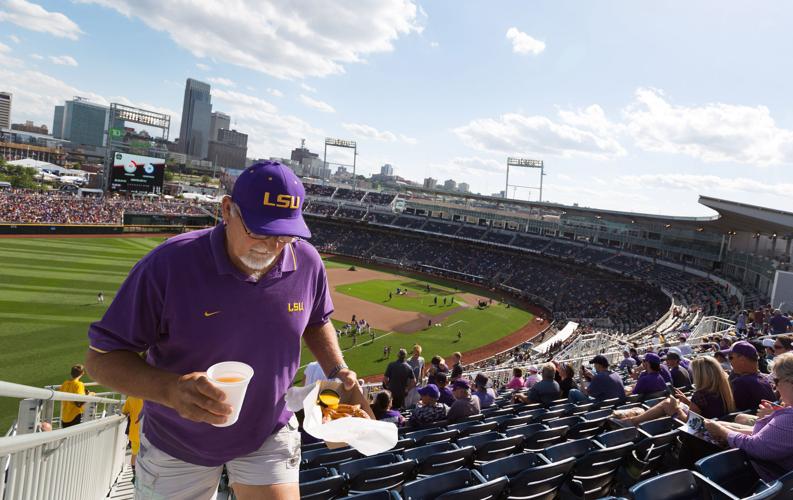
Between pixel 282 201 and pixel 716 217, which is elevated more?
pixel 716 217

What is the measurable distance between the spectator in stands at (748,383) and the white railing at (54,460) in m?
7.22

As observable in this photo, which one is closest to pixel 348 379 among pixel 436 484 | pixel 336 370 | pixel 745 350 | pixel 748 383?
pixel 336 370

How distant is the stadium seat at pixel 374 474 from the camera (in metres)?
4.26

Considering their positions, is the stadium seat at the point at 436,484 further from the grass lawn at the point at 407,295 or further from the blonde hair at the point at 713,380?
the grass lawn at the point at 407,295

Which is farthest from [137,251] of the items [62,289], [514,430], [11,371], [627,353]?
[514,430]

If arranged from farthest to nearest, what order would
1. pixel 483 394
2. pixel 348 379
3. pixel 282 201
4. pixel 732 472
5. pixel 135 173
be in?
pixel 135 173 < pixel 483 394 < pixel 732 472 < pixel 348 379 < pixel 282 201

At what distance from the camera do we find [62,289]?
30.4 metres

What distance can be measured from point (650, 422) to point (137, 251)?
51077 millimetres

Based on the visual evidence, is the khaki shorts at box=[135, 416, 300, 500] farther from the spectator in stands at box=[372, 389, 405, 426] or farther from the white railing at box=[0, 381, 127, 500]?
the spectator in stands at box=[372, 389, 405, 426]

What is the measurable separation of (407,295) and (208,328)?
42.3m

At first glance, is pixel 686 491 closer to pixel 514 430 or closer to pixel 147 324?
pixel 514 430

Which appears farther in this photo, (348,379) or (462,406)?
(462,406)

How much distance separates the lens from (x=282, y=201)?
2307mm

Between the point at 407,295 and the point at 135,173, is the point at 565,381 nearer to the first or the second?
the point at 407,295
